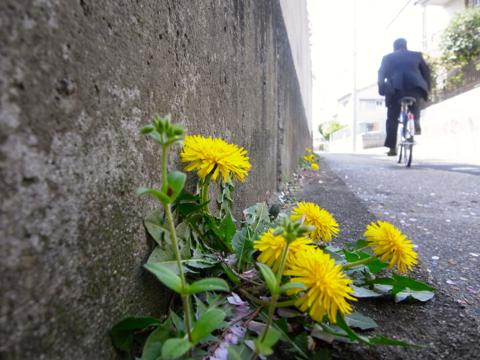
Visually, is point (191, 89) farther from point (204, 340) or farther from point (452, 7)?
point (452, 7)

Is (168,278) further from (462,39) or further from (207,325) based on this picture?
(462,39)

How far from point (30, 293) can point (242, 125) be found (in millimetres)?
1231

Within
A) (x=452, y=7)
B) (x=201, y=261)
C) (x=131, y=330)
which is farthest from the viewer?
(x=452, y=7)

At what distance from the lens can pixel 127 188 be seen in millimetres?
681

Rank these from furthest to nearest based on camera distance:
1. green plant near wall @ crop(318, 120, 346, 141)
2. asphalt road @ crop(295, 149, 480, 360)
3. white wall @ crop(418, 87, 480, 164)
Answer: green plant near wall @ crop(318, 120, 346, 141) < white wall @ crop(418, 87, 480, 164) < asphalt road @ crop(295, 149, 480, 360)

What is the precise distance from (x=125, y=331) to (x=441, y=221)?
6.31 feet

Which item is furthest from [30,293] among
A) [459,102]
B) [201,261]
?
[459,102]

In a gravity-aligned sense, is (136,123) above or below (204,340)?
above

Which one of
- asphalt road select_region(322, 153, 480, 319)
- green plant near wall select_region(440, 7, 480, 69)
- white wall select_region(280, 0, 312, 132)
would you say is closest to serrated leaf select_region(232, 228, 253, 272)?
asphalt road select_region(322, 153, 480, 319)

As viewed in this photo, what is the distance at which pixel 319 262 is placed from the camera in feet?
2.24

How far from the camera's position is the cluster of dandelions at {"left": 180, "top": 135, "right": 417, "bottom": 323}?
0.66 m

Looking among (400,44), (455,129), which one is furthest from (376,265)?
(455,129)

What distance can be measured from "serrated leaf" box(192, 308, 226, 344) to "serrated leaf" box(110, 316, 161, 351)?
0.10 metres

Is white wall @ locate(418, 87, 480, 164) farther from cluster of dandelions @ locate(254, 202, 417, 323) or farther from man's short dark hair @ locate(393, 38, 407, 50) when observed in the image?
cluster of dandelions @ locate(254, 202, 417, 323)
